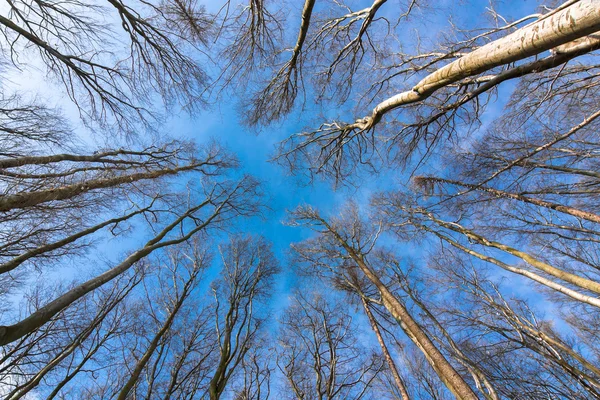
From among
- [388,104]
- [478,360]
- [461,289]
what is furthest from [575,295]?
[388,104]

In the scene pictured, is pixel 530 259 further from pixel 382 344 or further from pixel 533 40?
pixel 533 40

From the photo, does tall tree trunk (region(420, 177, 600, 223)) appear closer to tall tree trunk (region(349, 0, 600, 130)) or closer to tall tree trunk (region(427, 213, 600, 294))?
tall tree trunk (region(427, 213, 600, 294))

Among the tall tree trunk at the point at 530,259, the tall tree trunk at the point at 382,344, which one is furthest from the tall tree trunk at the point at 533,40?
the tall tree trunk at the point at 382,344

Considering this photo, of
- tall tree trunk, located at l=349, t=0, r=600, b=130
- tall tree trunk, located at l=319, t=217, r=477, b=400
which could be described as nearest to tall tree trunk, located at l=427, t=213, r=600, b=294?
tall tree trunk, located at l=319, t=217, r=477, b=400

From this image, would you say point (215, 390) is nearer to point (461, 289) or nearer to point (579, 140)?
point (461, 289)

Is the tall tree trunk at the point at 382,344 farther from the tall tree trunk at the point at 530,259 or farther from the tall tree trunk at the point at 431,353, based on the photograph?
the tall tree trunk at the point at 530,259

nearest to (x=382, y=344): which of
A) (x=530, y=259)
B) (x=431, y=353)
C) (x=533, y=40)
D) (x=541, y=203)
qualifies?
(x=431, y=353)

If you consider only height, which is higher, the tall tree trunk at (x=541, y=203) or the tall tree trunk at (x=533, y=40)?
the tall tree trunk at (x=541, y=203)

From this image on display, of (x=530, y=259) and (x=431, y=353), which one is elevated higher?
(x=530, y=259)

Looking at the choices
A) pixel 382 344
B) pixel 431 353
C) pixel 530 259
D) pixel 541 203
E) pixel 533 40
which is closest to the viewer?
pixel 533 40

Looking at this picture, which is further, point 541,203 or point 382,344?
point 382,344

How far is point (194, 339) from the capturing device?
768 cm

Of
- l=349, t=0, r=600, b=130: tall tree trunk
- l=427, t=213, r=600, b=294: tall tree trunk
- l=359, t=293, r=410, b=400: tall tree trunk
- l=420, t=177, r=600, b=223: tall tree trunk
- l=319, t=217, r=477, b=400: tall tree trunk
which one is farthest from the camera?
l=359, t=293, r=410, b=400: tall tree trunk

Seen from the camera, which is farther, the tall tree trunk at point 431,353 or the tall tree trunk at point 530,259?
the tall tree trunk at point 530,259
